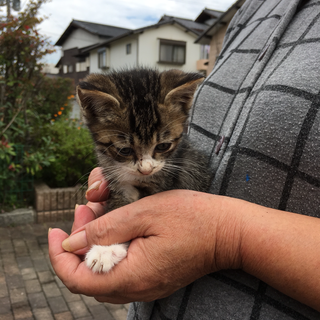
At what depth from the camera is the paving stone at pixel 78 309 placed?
379 cm

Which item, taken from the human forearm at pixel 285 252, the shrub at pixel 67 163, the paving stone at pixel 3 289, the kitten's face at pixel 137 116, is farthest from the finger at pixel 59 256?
the shrub at pixel 67 163

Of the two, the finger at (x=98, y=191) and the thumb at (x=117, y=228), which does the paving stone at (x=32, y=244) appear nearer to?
the finger at (x=98, y=191)

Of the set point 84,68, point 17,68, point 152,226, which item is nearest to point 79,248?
point 152,226

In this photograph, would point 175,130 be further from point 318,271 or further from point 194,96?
point 318,271

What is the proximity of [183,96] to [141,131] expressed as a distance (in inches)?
13.2

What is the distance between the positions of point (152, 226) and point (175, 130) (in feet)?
2.24

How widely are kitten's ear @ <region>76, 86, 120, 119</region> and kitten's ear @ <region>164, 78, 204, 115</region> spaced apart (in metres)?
0.31

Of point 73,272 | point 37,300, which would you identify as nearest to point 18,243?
point 37,300

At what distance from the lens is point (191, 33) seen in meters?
26.7

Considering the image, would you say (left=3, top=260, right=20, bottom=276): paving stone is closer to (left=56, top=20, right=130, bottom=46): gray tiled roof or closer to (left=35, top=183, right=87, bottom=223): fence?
(left=35, top=183, right=87, bottom=223): fence

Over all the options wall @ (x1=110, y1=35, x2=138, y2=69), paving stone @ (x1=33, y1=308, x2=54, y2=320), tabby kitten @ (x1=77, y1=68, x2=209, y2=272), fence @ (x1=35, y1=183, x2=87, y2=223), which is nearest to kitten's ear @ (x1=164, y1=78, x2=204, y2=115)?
tabby kitten @ (x1=77, y1=68, x2=209, y2=272)

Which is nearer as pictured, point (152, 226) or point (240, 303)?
point (240, 303)

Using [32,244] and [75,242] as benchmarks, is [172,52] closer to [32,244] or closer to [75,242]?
[32,244]

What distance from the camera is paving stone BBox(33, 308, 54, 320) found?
367cm
